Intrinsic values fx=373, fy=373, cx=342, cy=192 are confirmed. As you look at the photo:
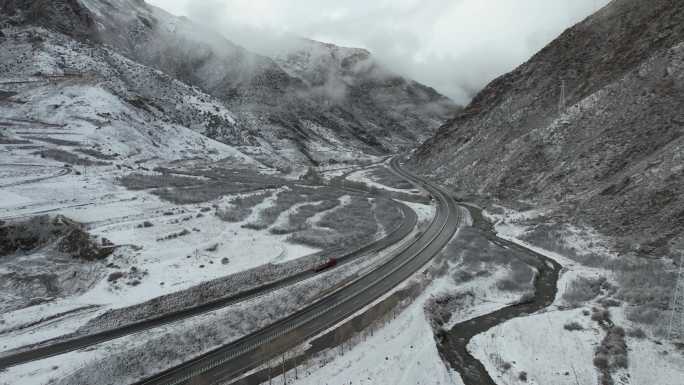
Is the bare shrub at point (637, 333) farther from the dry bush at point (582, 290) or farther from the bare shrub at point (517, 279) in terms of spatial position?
the bare shrub at point (517, 279)

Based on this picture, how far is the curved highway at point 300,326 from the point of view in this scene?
72.4 ft

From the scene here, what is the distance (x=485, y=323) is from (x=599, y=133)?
4218 cm

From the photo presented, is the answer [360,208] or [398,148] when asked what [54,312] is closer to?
[360,208]

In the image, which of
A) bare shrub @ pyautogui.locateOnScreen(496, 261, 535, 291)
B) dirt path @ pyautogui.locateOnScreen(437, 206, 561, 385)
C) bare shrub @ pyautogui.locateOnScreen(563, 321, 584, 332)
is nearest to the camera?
dirt path @ pyautogui.locateOnScreen(437, 206, 561, 385)

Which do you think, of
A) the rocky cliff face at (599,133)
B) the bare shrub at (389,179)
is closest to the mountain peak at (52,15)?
the bare shrub at (389,179)

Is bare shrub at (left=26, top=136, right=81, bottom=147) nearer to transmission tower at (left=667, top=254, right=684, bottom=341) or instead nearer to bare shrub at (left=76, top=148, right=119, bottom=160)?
bare shrub at (left=76, top=148, right=119, bottom=160)

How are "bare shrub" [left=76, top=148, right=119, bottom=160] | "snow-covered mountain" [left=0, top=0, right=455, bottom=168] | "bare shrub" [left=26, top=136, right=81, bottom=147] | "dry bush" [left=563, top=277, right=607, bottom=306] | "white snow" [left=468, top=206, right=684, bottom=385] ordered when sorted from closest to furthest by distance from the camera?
"white snow" [left=468, top=206, right=684, bottom=385]
"dry bush" [left=563, top=277, right=607, bottom=306]
"bare shrub" [left=76, top=148, right=119, bottom=160]
"bare shrub" [left=26, top=136, right=81, bottom=147]
"snow-covered mountain" [left=0, top=0, right=455, bottom=168]

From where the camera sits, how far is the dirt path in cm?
2234

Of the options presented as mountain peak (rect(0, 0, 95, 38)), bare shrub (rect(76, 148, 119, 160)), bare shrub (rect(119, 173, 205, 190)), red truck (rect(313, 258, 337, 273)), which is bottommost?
bare shrub (rect(76, 148, 119, 160))

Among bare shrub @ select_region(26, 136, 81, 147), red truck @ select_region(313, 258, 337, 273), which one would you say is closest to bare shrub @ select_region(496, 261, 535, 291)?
red truck @ select_region(313, 258, 337, 273)

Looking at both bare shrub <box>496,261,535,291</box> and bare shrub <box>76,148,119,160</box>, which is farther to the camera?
bare shrub <box>76,148,119,160</box>

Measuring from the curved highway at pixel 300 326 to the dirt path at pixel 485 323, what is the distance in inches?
Result: 293

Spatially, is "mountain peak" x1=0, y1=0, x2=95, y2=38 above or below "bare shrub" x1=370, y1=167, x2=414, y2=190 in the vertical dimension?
above

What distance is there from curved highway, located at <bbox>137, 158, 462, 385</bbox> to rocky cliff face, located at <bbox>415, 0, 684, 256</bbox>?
1996 cm
